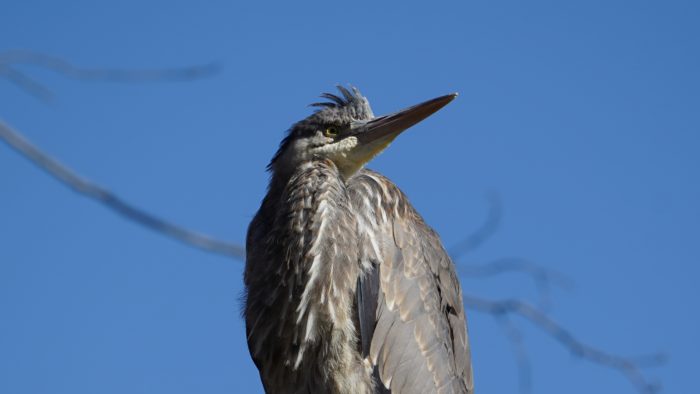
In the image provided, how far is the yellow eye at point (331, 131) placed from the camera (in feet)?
15.8

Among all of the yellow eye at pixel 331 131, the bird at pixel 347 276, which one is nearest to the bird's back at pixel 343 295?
the bird at pixel 347 276

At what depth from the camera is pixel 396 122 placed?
4.86 meters

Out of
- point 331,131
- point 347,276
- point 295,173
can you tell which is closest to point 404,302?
point 347,276

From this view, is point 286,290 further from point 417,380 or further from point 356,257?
point 417,380

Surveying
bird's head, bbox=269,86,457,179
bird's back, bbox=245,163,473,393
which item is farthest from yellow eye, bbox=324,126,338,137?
bird's back, bbox=245,163,473,393

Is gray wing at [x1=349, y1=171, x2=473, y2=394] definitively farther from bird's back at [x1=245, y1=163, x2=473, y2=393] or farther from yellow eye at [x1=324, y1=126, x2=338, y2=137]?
yellow eye at [x1=324, y1=126, x2=338, y2=137]

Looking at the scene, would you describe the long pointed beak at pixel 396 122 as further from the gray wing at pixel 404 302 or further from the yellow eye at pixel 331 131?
the gray wing at pixel 404 302

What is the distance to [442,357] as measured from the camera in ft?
15.3

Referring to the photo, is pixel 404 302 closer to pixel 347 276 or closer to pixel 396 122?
pixel 347 276

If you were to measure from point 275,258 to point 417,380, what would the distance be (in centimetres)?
82

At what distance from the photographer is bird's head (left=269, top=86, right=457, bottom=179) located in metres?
4.79

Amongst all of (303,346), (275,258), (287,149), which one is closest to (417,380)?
(303,346)

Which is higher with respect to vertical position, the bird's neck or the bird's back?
the bird's neck

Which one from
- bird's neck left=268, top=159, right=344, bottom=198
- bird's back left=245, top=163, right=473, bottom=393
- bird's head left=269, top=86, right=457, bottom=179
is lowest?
bird's back left=245, top=163, right=473, bottom=393
